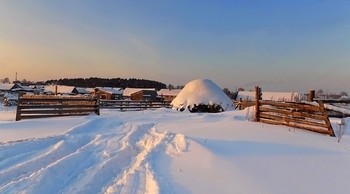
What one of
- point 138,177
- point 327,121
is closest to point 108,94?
point 327,121

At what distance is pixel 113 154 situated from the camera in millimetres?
7086

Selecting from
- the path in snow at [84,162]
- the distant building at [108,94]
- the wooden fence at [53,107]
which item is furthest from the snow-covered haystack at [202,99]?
the distant building at [108,94]

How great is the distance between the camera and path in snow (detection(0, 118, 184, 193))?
16.0ft

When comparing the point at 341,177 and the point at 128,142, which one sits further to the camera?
the point at 128,142

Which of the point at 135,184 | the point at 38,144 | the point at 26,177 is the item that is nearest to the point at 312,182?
the point at 135,184

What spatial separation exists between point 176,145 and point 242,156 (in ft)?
6.48

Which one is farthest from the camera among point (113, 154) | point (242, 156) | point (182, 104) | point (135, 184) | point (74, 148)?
point (182, 104)

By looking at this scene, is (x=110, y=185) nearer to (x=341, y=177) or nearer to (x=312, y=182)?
(x=312, y=182)

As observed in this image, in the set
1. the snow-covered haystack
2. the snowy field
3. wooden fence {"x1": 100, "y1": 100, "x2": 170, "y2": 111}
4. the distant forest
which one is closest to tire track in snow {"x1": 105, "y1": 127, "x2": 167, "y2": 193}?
the snowy field

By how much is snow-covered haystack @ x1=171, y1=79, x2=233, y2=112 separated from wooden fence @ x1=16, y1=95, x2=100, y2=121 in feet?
25.8

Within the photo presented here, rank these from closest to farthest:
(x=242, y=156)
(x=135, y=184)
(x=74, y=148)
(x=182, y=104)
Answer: (x=135, y=184) < (x=242, y=156) < (x=74, y=148) < (x=182, y=104)

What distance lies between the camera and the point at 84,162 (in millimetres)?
6434

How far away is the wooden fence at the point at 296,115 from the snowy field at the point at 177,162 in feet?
1.48

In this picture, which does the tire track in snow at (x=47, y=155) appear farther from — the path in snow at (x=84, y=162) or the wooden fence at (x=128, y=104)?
the wooden fence at (x=128, y=104)
